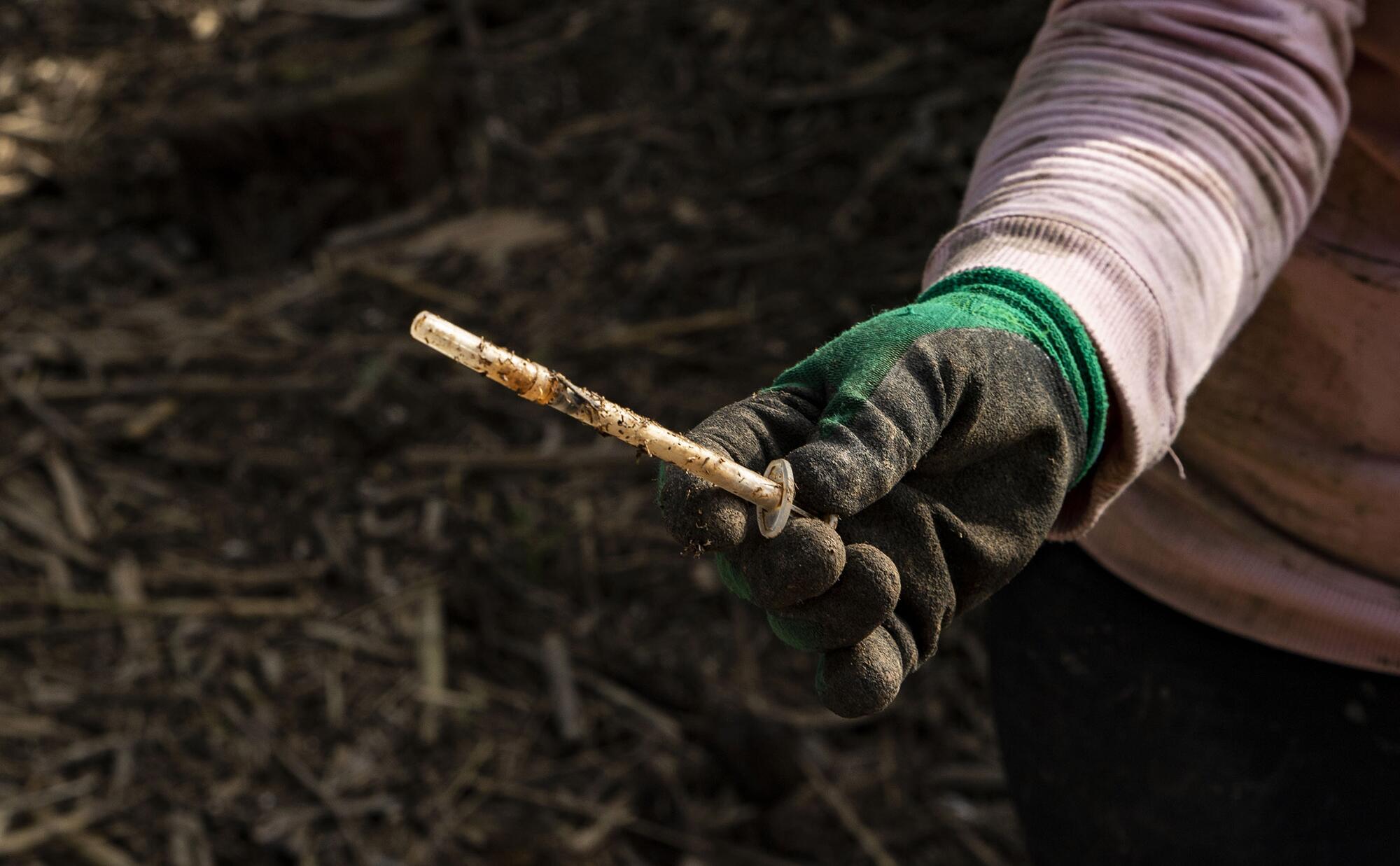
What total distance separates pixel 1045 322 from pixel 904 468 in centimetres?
26

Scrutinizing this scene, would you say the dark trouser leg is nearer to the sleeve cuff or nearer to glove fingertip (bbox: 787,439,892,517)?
the sleeve cuff

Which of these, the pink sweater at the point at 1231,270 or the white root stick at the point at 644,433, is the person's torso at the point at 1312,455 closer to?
the pink sweater at the point at 1231,270

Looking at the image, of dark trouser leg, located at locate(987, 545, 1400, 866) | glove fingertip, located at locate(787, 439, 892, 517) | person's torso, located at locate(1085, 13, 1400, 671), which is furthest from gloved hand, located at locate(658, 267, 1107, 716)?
dark trouser leg, located at locate(987, 545, 1400, 866)

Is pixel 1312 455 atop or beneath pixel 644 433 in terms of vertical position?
beneath

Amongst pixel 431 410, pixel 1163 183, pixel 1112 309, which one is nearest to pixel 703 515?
pixel 1112 309

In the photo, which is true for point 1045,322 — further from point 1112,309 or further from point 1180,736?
point 1180,736

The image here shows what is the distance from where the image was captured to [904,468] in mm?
1225

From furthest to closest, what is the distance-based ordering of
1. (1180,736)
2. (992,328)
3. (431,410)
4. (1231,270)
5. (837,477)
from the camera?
(431,410)
(1180,736)
(1231,270)
(992,328)
(837,477)

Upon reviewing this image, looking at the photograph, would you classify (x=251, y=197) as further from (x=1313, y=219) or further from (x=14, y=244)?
(x=1313, y=219)

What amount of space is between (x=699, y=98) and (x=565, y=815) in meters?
3.32

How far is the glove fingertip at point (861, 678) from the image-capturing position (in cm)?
126

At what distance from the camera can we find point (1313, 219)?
1627 mm

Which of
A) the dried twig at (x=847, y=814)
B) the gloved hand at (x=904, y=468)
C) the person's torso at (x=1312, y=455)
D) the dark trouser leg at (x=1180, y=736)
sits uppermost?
the gloved hand at (x=904, y=468)

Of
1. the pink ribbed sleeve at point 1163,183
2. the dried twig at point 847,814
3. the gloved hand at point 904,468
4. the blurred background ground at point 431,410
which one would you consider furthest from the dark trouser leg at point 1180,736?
the blurred background ground at point 431,410
